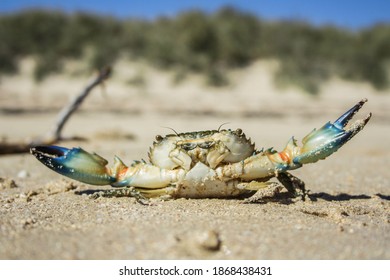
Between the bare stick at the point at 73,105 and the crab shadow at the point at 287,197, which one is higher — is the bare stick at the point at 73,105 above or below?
above

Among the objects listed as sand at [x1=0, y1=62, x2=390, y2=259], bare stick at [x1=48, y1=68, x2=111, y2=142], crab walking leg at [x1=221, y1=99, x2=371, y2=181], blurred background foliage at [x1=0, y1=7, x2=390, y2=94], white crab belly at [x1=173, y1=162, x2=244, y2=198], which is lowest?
sand at [x1=0, y1=62, x2=390, y2=259]

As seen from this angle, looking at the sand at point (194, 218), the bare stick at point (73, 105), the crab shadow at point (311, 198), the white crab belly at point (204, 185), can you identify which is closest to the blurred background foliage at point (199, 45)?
the sand at point (194, 218)

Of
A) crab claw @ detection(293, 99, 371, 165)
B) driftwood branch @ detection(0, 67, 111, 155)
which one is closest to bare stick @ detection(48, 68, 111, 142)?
driftwood branch @ detection(0, 67, 111, 155)

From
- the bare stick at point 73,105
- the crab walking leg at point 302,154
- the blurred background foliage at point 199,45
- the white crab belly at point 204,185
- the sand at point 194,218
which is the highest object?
the blurred background foliage at point 199,45

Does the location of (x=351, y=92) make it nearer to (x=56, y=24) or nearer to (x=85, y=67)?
(x=85, y=67)

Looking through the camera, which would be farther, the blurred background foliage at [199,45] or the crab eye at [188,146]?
the blurred background foliage at [199,45]

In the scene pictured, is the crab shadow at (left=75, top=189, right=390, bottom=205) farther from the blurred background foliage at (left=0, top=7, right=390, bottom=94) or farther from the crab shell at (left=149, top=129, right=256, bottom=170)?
the blurred background foliage at (left=0, top=7, right=390, bottom=94)

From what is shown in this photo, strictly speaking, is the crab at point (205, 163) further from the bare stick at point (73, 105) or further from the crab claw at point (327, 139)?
the bare stick at point (73, 105)

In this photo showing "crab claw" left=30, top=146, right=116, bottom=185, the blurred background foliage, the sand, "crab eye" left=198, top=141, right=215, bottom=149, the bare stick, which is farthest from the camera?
the blurred background foliage
